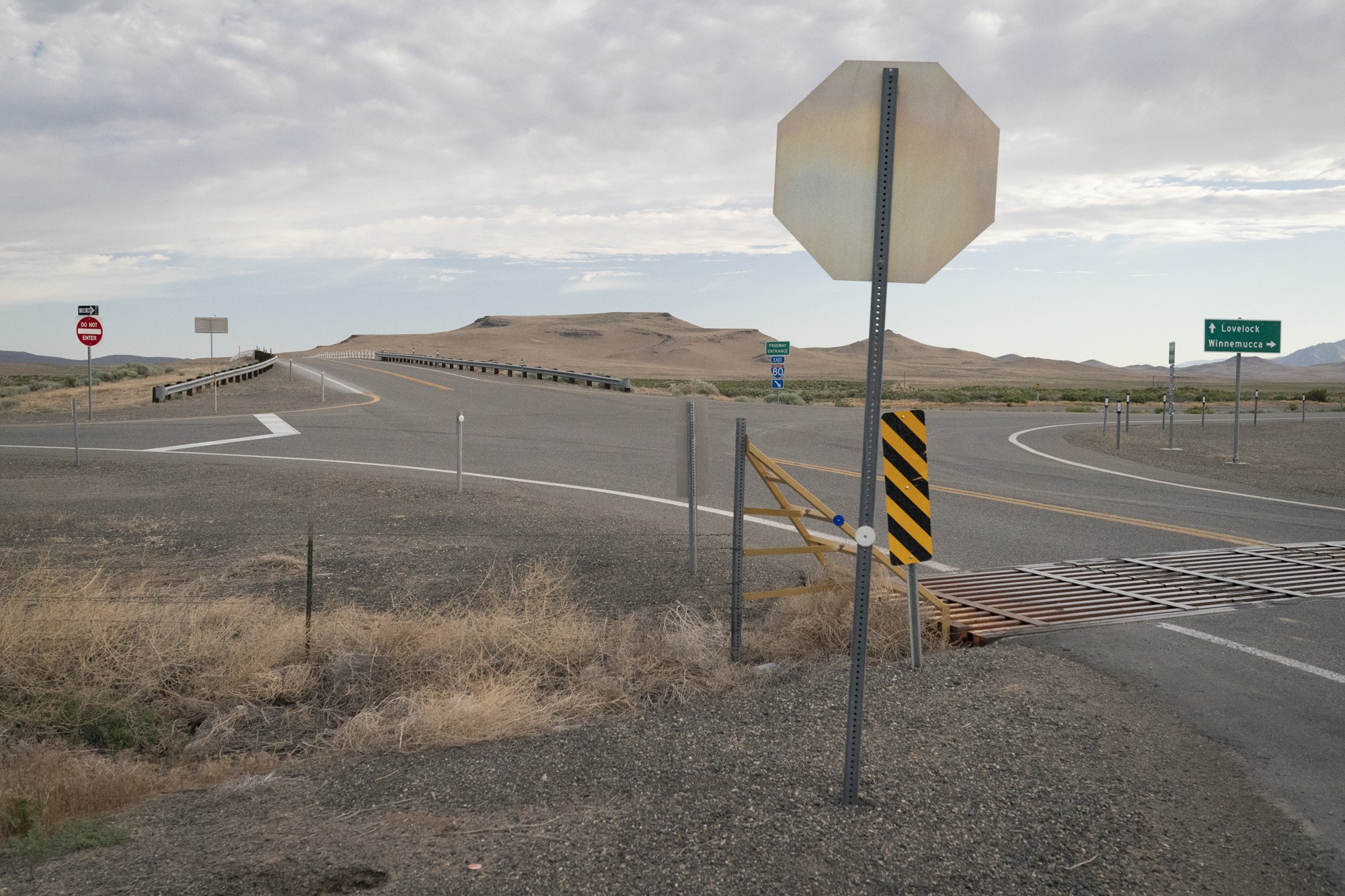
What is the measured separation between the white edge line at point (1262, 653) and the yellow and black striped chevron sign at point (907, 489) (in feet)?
A: 8.96

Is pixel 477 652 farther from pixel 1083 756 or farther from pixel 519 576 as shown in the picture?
pixel 1083 756

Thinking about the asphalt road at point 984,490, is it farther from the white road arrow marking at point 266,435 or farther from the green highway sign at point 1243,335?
the green highway sign at point 1243,335

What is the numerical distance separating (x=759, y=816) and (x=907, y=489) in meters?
1.86

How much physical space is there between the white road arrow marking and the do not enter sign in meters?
2.15

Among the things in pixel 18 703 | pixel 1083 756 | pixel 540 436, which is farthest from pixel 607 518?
pixel 540 436

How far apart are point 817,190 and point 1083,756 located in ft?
9.41

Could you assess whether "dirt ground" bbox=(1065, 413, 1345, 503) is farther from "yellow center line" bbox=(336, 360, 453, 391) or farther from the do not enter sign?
"yellow center line" bbox=(336, 360, 453, 391)

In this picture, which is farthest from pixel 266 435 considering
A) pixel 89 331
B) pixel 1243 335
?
pixel 1243 335

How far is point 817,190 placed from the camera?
12.9 feet

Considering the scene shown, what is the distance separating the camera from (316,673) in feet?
20.6

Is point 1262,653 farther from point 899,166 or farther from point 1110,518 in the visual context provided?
point 1110,518

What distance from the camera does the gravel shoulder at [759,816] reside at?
11.3 ft

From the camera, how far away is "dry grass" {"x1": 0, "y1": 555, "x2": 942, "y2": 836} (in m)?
5.11

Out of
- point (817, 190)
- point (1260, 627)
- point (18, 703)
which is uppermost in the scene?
point (817, 190)
